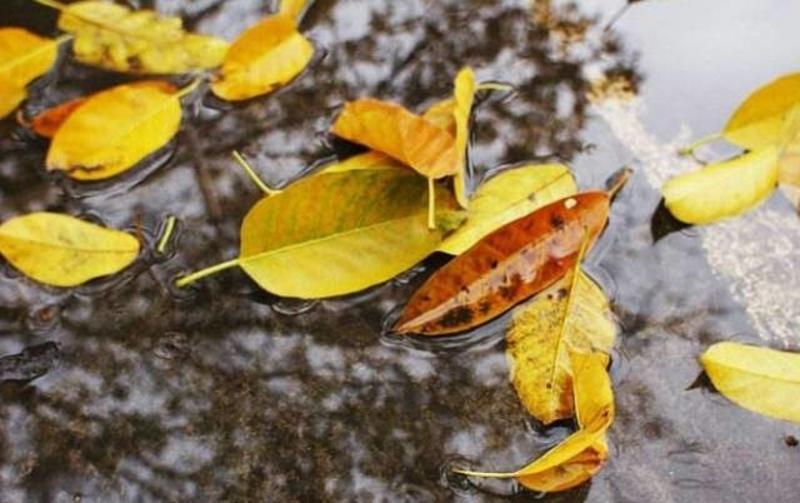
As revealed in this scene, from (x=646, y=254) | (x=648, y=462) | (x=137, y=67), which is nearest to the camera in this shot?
(x=648, y=462)

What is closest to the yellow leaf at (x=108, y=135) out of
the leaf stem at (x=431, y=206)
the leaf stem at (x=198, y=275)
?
the leaf stem at (x=198, y=275)

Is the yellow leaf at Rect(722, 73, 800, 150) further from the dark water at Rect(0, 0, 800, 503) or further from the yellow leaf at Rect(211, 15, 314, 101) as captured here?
the yellow leaf at Rect(211, 15, 314, 101)

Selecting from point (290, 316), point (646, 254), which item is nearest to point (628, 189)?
point (646, 254)

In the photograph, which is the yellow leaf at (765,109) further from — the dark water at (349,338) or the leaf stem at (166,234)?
the leaf stem at (166,234)

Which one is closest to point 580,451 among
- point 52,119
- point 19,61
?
point 52,119

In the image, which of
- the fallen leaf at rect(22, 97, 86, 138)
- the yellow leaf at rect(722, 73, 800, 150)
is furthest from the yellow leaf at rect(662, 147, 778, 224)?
the fallen leaf at rect(22, 97, 86, 138)

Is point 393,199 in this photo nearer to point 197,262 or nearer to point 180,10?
point 197,262
